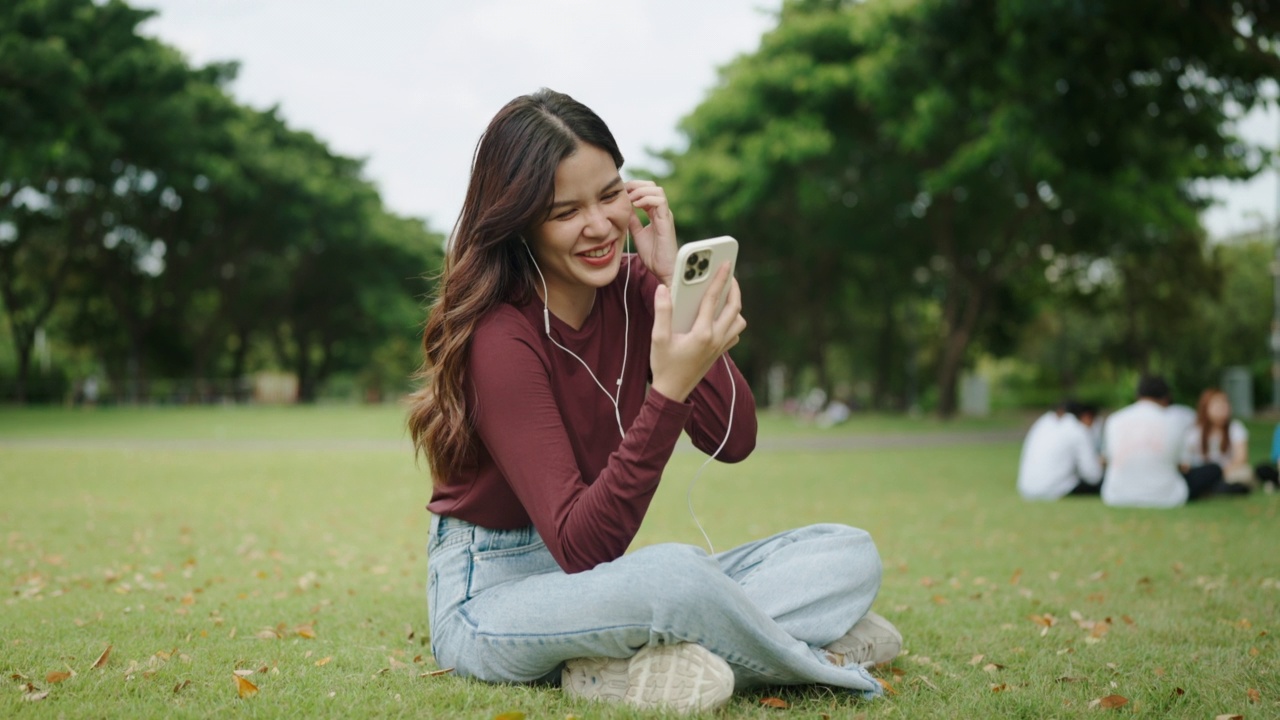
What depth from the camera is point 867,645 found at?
11.8 ft

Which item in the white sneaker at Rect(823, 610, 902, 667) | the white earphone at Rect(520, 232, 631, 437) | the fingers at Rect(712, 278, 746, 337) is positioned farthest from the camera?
the white sneaker at Rect(823, 610, 902, 667)

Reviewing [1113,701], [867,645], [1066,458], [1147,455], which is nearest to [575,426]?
[867,645]

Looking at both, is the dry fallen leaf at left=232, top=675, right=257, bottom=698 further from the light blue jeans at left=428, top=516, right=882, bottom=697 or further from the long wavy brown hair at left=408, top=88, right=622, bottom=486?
the long wavy brown hair at left=408, top=88, right=622, bottom=486

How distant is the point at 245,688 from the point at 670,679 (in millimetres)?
1376

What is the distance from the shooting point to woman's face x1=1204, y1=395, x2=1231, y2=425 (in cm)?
1084

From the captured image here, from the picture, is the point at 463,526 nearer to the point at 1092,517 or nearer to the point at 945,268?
the point at 1092,517

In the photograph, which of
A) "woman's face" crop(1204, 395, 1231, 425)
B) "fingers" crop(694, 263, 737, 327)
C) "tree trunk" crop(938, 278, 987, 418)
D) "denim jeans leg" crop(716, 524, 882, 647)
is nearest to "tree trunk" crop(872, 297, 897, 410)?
"tree trunk" crop(938, 278, 987, 418)

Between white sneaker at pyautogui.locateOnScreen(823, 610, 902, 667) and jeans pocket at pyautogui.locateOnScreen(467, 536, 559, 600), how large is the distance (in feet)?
3.16

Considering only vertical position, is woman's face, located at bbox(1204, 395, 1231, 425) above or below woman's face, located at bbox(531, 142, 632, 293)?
below

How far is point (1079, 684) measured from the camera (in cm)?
356

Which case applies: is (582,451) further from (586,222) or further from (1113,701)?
(1113,701)

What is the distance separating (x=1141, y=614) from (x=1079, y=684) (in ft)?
5.04

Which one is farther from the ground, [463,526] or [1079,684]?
[463,526]

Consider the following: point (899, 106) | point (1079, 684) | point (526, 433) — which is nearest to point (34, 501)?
point (526, 433)
